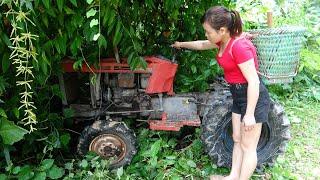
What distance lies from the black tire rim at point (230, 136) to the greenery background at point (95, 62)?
9.3 inches

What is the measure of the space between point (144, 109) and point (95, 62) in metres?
0.77

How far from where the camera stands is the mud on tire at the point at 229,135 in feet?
13.4

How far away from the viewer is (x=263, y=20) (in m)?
6.62

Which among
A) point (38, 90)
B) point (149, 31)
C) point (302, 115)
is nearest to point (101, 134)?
point (38, 90)

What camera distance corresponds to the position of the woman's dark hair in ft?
10.9

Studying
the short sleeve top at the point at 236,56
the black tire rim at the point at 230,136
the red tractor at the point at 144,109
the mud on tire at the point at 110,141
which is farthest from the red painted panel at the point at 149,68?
the short sleeve top at the point at 236,56

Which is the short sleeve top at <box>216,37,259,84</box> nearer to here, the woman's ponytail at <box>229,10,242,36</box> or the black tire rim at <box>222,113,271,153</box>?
the woman's ponytail at <box>229,10,242,36</box>

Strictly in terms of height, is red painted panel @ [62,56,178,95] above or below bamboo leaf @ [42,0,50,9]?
below

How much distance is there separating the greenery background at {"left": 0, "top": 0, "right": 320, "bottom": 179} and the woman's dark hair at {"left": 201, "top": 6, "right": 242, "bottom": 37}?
1.61 ft

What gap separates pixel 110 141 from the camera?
14.1 feet

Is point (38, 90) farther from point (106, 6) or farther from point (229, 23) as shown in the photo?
point (229, 23)

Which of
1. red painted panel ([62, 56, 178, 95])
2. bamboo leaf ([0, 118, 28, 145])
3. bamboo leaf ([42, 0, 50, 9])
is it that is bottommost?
bamboo leaf ([0, 118, 28, 145])

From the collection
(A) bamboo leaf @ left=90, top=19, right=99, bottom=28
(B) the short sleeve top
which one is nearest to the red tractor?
(B) the short sleeve top

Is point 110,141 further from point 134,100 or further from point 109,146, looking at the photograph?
point 134,100
